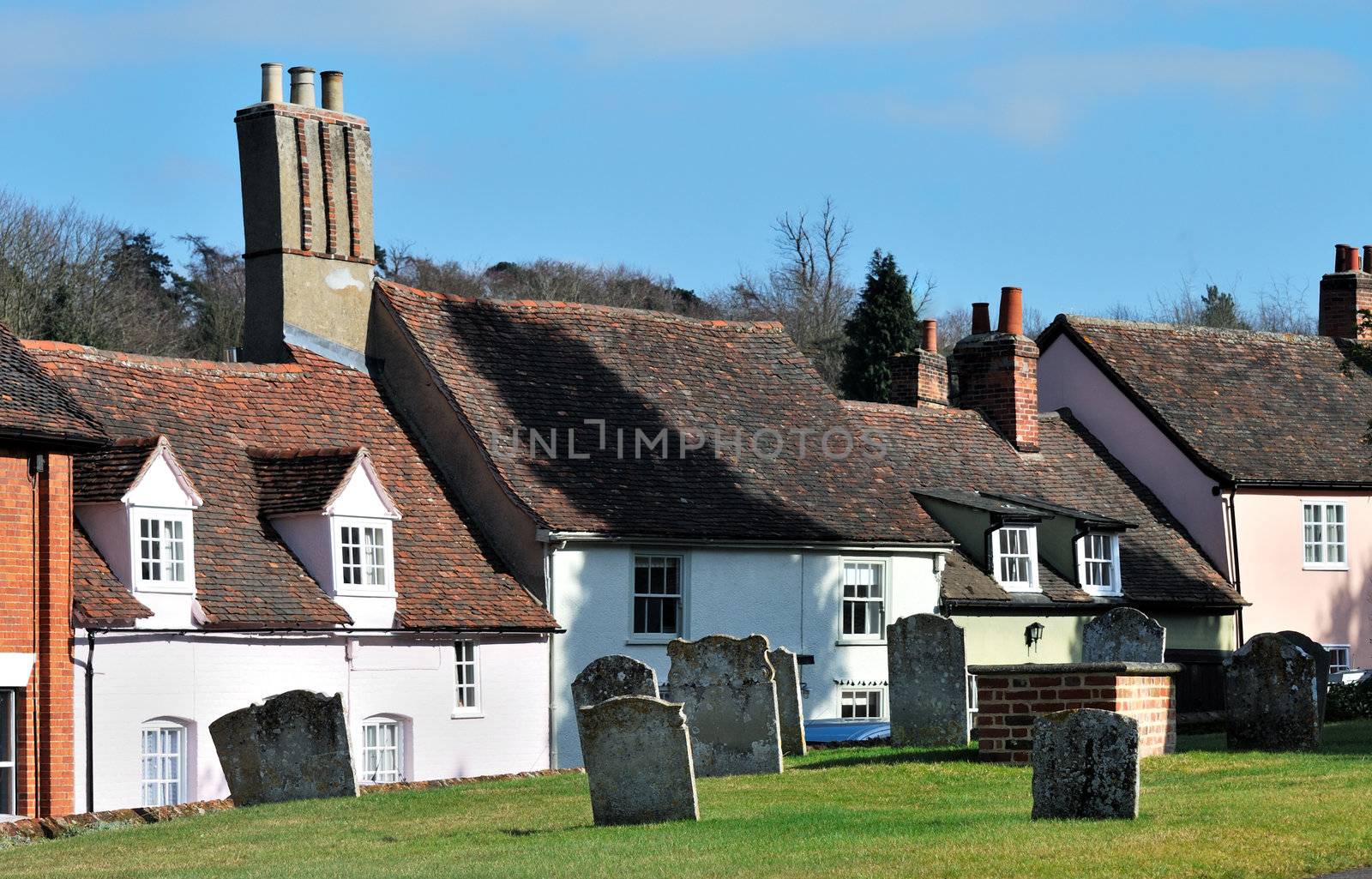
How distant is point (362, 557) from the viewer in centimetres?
3028

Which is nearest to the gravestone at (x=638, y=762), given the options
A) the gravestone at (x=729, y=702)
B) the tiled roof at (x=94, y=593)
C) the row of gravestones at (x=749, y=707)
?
the row of gravestones at (x=749, y=707)

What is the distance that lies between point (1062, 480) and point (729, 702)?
2114 centimetres

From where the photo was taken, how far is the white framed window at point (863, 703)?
34.8 metres

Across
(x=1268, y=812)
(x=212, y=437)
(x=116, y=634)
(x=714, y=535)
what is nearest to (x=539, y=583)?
(x=714, y=535)

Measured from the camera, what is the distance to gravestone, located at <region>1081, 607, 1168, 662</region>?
1027 inches

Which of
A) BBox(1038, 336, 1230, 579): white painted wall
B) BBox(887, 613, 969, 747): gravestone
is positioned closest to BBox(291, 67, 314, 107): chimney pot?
BBox(887, 613, 969, 747): gravestone

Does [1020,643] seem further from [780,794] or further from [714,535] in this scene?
[780,794]

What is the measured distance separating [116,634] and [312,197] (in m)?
10.2

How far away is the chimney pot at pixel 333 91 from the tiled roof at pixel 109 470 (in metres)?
8.91

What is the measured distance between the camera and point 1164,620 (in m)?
39.8

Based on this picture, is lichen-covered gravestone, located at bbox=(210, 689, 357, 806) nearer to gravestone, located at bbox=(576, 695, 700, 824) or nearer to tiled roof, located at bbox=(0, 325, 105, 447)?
gravestone, located at bbox=(576, 695, 700, 824)

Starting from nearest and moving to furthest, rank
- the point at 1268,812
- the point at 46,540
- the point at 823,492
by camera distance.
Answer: the point at 1268,812
the point at 46,540
the point at 823,492

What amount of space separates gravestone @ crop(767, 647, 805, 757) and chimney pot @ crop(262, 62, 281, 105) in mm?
15286

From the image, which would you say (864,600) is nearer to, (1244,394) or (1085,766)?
(1244,394)
